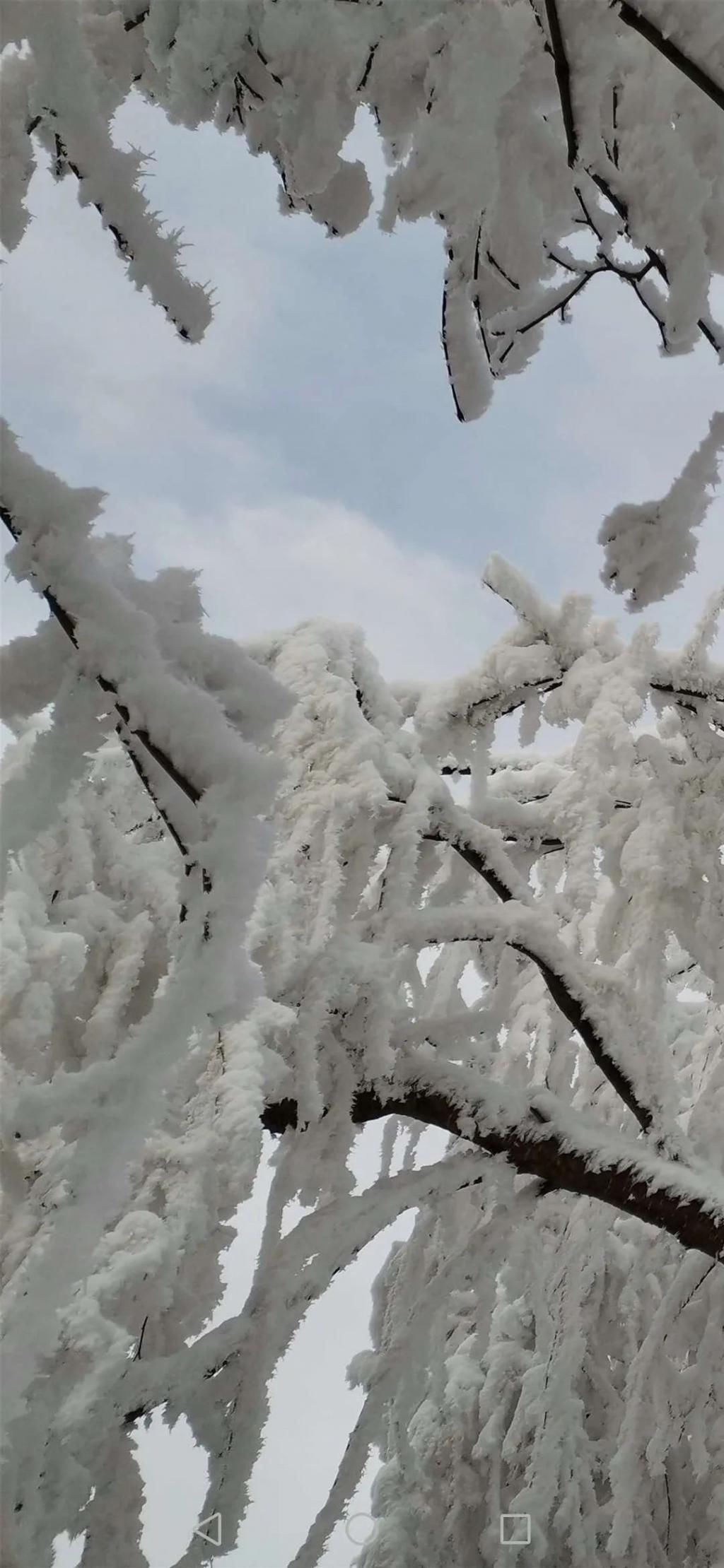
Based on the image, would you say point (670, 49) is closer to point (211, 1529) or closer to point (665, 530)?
point (665, 530)

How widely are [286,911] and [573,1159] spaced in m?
0.86

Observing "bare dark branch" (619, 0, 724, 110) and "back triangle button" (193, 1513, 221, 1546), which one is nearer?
"bare dark branch" (619, 0, 724, 110)

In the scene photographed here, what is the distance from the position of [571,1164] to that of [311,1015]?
691 millimetres

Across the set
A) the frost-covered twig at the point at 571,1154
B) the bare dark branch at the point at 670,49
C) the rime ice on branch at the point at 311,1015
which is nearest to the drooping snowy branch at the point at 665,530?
the bare dark branch at the point at 670,49

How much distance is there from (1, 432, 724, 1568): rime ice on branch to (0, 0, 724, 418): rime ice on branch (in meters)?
0.39

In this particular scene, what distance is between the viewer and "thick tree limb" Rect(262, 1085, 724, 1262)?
6.87 feet

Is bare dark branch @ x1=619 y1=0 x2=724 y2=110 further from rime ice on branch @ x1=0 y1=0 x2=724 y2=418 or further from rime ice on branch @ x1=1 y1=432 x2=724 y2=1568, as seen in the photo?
rime ice on branch @ x1=1 y1=432 x2=724 y2=1568

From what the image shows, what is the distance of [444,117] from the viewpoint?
3.32 ft

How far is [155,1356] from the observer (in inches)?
74.3

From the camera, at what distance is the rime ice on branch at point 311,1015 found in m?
0.83

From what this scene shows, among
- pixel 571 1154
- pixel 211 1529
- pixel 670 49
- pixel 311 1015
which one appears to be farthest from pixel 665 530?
pixel 211 1529

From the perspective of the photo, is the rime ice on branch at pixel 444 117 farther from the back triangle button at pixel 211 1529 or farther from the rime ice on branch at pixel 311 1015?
the back triangle button at pixel 211 1529

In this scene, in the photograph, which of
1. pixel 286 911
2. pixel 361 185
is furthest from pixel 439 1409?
pixel 361 185

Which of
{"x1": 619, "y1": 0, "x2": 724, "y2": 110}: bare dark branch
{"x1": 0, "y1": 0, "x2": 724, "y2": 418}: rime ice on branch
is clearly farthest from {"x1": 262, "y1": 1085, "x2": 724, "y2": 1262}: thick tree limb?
{"x1": 619, "y1": 0, "x2": 724, "y2": 110}: bare dark branch
